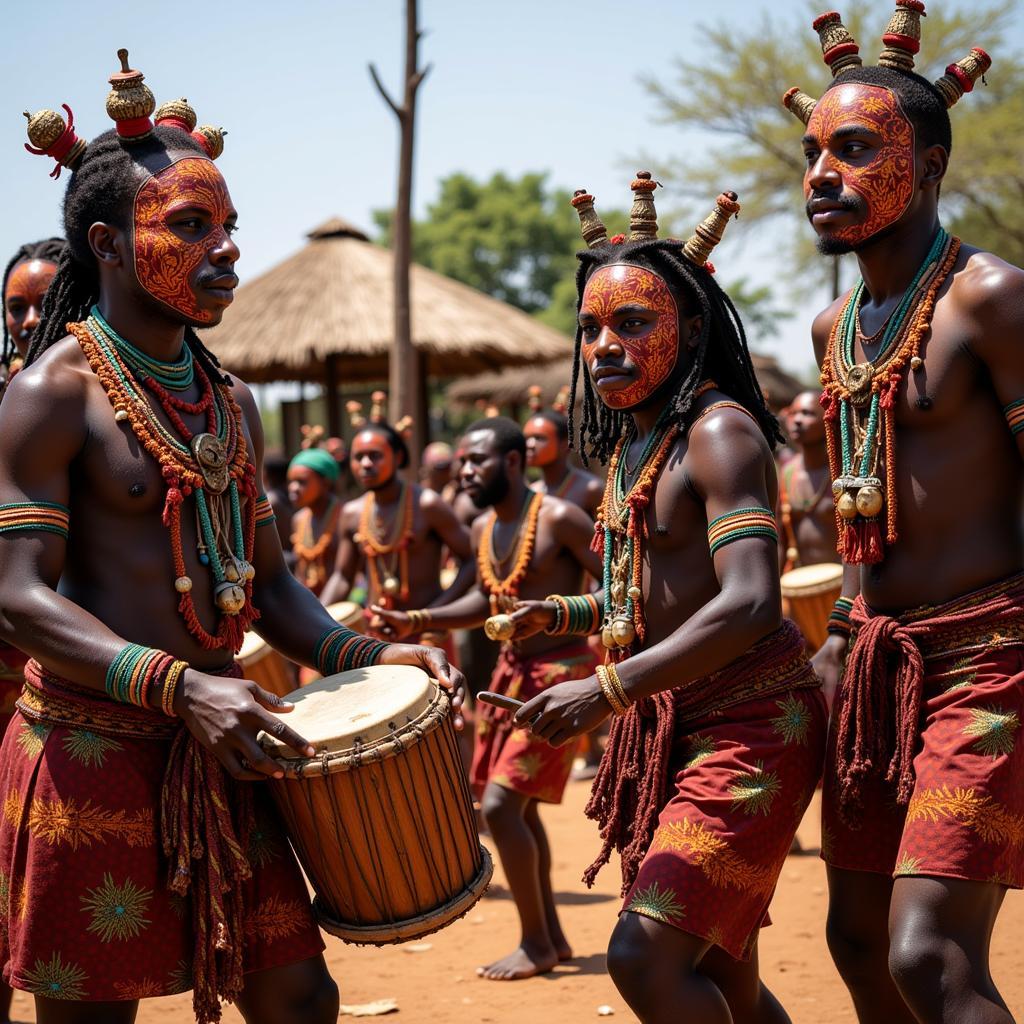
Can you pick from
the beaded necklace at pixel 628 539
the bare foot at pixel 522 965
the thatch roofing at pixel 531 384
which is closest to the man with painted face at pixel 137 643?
the beaded necklace at pixel 628 539

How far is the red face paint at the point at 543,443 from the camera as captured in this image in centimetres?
923

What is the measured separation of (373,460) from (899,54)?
241 inches

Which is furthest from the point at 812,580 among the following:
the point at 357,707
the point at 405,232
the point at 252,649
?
the point at 405,232

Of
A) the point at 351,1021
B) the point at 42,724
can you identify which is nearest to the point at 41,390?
the point at 42,724

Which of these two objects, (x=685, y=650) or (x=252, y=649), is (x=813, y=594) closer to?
(x=252, y=649)

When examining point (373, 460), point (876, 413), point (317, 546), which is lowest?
point (317, 546)

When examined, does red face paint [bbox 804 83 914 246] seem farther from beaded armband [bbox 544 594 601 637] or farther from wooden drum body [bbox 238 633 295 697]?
wooden drum body [bbox 238 633 295 697]

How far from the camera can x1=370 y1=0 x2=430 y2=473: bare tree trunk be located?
14188 mm

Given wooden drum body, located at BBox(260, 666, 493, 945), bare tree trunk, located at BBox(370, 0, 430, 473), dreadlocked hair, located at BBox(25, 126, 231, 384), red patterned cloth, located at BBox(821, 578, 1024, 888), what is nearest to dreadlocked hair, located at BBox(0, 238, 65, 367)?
dreadlocked hair, located at BBox(25, 126, 231, 384)

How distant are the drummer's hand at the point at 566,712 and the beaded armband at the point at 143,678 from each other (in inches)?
35.9

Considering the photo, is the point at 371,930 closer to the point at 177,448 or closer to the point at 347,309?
the point at 177,448

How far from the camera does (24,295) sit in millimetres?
5473

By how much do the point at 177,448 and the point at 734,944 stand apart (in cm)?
190

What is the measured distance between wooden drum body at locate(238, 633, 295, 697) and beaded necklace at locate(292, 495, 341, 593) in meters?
3.08
